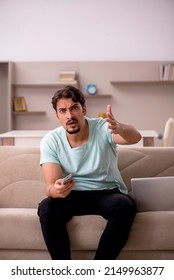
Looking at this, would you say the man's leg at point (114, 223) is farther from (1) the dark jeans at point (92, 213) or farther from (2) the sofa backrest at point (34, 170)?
(2) the sofa backrest at point (34, 170)

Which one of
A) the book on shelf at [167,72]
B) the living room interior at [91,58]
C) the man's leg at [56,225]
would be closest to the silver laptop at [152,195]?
the man's leg at [56,225]

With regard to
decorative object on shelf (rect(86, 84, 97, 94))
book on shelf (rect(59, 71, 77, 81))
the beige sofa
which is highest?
book on shelf (rect(59, 71, 77, 81))

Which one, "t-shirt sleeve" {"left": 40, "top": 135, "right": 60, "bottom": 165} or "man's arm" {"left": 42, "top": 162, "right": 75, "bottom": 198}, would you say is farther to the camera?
"t-shirt sleeve" {"left": 40, "top": 135, "right": 60, "bottom": 165}

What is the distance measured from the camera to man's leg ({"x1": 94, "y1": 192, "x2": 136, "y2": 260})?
2.14 meters

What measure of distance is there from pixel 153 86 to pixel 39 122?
5.97ft

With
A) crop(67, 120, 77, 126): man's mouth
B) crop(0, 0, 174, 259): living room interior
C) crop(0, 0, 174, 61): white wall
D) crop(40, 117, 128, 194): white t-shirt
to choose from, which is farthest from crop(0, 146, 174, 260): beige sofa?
crop(0, 0, 174, 61): white wall

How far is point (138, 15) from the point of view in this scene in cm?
731

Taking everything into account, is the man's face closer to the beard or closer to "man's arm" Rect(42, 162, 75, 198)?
the beard

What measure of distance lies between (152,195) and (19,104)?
4.96 meters

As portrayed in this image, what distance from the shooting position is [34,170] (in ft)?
9.50

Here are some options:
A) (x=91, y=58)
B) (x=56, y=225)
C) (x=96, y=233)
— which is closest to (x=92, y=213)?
(x=96, y=233)

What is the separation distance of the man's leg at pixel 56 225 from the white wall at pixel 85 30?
5.23 metres

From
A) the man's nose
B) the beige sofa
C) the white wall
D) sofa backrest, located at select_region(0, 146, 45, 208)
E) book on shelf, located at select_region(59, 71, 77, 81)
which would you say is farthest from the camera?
the white wall

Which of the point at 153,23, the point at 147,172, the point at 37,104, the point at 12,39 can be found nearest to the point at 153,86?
the point at 153,23
